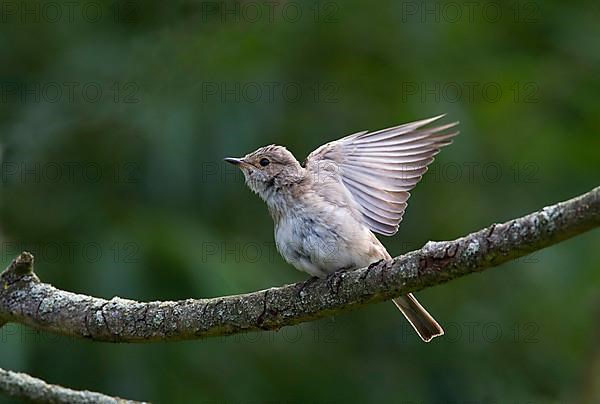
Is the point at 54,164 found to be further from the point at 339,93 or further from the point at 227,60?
the point at 339,93

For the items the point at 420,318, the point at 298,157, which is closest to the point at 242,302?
the point at 420,318

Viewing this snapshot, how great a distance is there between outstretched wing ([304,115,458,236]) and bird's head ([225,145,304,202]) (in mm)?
148

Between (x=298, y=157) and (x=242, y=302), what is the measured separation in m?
2.69

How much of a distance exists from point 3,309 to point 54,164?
2431 millimetres

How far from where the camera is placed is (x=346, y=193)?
5148mm

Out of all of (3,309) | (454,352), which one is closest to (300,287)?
(3,309)

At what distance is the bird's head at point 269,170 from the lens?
5102 millimetres

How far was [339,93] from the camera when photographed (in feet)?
21.7
